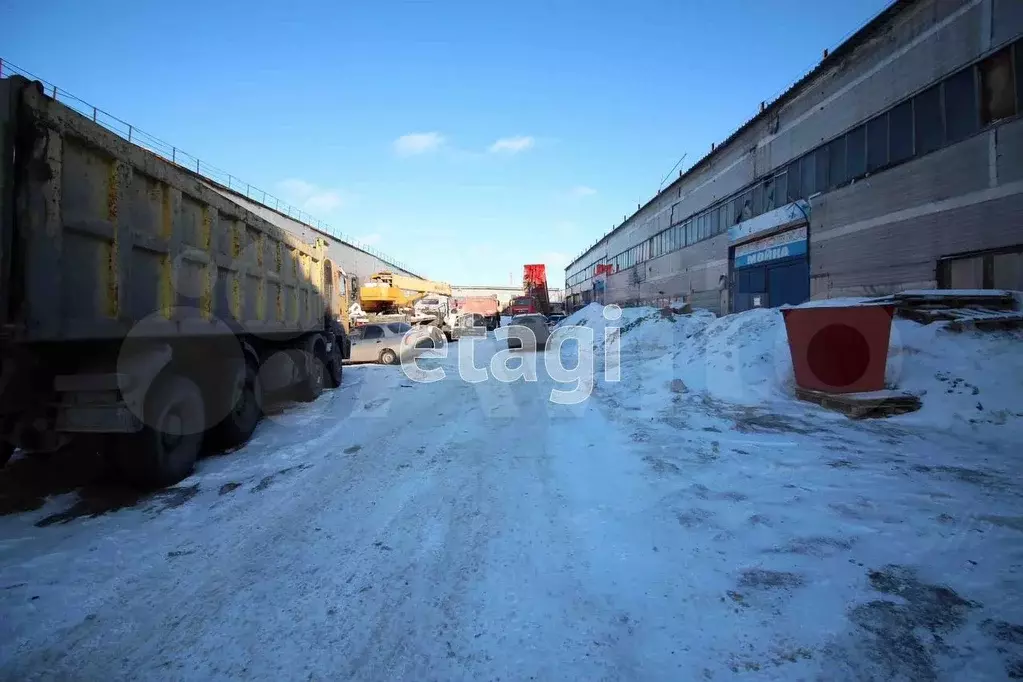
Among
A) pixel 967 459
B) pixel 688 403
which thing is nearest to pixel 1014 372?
pixel 967 459

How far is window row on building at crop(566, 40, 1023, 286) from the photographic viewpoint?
11.3m

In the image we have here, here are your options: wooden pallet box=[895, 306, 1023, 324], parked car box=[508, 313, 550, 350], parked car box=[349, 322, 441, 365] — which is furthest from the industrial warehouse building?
parked car box=[349, 322, 441, 365]

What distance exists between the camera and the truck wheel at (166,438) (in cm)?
469

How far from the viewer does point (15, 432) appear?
4.20 m

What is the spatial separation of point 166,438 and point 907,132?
1886 cm

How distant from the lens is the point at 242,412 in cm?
670

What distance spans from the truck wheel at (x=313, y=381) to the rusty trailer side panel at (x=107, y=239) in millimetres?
3195

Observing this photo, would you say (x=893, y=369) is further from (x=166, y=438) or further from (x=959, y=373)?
(x=166, y=438)

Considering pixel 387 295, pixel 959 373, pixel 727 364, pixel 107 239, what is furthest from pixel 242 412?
pixel 387 295

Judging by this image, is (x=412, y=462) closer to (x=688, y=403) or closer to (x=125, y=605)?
(x=125, y=605)

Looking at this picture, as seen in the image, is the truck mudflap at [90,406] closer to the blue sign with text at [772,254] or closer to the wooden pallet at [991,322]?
the wooden pallet at [991,322]

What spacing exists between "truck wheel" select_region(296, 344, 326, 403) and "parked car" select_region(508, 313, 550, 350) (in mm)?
10574

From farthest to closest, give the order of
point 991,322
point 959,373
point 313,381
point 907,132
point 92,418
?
1. point 907,132
2. point 313,381
3. point 991,322
4. point 959,373
5. point 92,418

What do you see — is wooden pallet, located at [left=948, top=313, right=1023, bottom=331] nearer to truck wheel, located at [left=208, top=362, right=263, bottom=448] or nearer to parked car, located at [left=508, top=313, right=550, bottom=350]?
truck wheel, located at [left=208, top=362, right=263, bottom=448]
